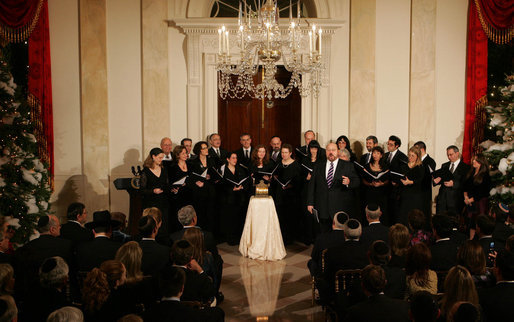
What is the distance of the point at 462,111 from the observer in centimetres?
977

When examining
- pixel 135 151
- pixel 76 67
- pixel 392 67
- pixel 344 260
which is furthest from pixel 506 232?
pixel 76 67

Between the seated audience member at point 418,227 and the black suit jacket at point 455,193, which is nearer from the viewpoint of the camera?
the seated audience member at point 418,227

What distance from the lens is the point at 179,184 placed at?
25.8 feet

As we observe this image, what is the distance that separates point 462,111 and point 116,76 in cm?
645

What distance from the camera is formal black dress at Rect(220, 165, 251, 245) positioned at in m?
8.38

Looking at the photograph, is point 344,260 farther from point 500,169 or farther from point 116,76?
point 116,76

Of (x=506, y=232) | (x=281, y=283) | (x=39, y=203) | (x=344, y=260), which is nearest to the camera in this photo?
(x=344, y=260)

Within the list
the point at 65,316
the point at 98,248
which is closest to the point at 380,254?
the point at 65,316

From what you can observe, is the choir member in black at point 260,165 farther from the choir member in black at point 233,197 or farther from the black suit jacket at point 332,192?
the black suit jacket at point 332,192

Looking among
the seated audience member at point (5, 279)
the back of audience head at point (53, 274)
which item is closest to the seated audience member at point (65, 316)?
the back of audience head at point (53, 274)

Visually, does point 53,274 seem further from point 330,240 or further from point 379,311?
point 330,240

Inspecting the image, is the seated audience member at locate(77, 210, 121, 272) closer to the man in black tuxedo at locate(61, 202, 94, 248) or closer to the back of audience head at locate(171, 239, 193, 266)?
the man in black tuxedo at locate(61, 202, 94, 248)

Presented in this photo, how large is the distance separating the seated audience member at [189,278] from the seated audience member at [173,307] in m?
0.58

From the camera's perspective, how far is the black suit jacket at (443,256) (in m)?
4.57
